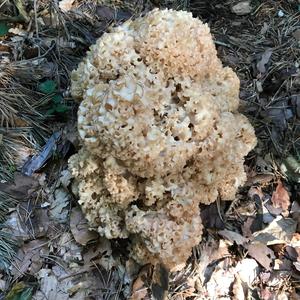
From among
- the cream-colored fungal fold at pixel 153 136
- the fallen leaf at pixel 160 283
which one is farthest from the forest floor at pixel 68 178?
the cream-colored fungal fold at pixel 153 136

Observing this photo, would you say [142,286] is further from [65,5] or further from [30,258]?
[65,5]

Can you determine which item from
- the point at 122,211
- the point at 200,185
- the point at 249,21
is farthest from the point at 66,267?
the point at 249,21

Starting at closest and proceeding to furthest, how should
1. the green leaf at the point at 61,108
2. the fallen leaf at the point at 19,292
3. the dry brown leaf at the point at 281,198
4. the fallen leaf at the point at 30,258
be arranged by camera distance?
the fallen leaf at the point at 19,292, the fallen leaf at the point at 30,258, the dry brown leaf at the point at 281,198, the green leaf at the point at 61,108

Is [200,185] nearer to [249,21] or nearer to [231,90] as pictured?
[231,90]

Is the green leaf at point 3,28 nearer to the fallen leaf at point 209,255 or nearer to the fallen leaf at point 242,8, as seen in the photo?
the fallen leaf at point 242,8

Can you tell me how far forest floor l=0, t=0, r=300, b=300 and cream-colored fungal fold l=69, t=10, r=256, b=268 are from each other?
0.26m

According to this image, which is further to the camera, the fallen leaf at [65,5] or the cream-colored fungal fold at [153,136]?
the fallen leaf at [65,5]

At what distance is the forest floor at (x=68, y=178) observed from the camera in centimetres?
301

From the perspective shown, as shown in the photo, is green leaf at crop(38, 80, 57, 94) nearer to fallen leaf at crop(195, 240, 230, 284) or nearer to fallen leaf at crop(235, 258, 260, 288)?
fallen leaf at crop(195, 240, 230, 284)

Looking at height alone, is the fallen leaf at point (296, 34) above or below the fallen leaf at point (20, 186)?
above

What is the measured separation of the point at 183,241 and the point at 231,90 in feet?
3.64

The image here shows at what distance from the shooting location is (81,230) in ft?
10.2

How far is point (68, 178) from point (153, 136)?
0.85 m

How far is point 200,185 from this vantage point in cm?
301
